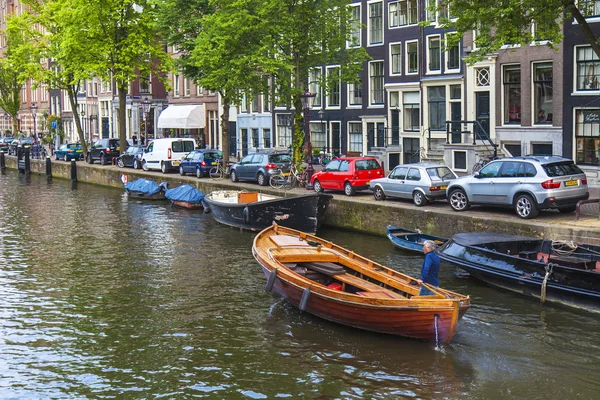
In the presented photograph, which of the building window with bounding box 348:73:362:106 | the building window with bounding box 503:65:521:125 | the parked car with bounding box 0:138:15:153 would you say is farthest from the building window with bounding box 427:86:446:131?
the parked car with bounding box 0:138:15:153

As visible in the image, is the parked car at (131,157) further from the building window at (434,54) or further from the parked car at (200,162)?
the building window at (434,54)

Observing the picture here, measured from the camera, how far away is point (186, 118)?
217 feet

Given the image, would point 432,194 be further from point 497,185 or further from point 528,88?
point 528,88

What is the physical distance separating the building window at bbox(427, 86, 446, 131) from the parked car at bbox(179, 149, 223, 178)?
1106cm

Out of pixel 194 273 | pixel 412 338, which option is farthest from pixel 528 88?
pixel 412 338

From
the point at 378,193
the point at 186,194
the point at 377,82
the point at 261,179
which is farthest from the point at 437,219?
the point at 377,82

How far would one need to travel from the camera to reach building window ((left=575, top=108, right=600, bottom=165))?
34125mm

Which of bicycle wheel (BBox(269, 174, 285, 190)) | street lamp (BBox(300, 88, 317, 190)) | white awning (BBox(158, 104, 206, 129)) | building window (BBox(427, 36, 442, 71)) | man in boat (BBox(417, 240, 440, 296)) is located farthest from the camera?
white awning (BBox(158, 104, 206, 129))

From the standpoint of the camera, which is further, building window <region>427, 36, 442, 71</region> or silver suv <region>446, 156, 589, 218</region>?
building window <region>427, 36, 442, 71</region>

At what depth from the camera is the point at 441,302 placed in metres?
16.5

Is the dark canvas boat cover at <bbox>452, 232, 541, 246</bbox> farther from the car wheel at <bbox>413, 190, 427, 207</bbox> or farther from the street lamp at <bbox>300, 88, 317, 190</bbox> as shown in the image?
the street lamp at <bbox>300, 88, 317, 190</bbox>

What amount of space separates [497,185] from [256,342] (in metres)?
12.0

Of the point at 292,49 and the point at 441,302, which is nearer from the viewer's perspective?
the point at 441,302

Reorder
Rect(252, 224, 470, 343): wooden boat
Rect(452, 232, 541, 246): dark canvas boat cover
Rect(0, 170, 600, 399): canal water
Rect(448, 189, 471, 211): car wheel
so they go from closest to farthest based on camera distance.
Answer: Rect(0, 170, 600, 399): canal water → Rect(252, 224, 470, 343): wooden boat → Rect(452, 232, 541, 246): dark canvas boat cover → Rect(448, 189, 471, 211): car wheel
